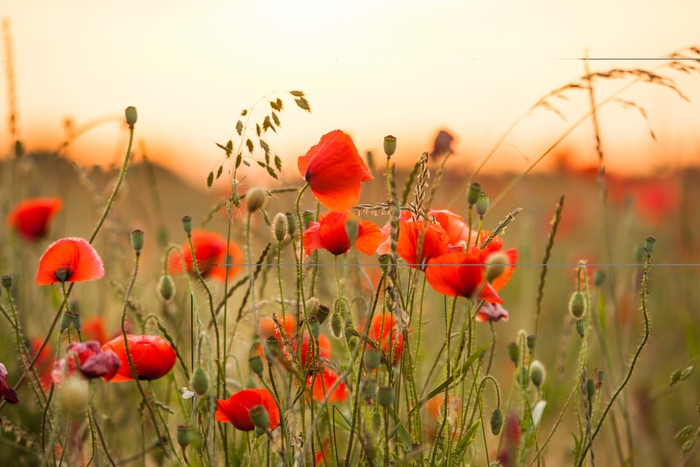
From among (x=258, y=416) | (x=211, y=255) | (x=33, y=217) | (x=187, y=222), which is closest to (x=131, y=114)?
(x=187, y=222)

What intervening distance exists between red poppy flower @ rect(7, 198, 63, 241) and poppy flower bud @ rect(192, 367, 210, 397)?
98 centimetres

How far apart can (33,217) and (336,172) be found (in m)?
1.02

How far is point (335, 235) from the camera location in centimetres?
78

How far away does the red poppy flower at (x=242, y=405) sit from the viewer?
2.51 feet

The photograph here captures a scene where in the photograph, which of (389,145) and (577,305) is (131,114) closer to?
(389,145)

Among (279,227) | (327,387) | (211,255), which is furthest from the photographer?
(211,255)

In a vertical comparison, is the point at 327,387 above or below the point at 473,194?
below

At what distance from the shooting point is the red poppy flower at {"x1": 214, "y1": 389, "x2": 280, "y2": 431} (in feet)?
2.51

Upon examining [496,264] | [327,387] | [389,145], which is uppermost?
[389,145]

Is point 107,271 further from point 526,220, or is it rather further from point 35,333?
point 526,220

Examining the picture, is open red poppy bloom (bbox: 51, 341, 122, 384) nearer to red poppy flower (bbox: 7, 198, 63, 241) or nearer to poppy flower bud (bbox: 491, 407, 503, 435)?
poppy flower bud (bbox: 491, 407, 503, 435)

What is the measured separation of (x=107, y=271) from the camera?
1625 mm

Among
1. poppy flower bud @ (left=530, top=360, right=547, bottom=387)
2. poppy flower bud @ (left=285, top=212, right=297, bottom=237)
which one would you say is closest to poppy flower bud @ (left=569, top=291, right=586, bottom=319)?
poppy flower bud @ (left=530, top=360, right=547, bottom=387)

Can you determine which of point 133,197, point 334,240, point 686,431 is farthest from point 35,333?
point 686,431
